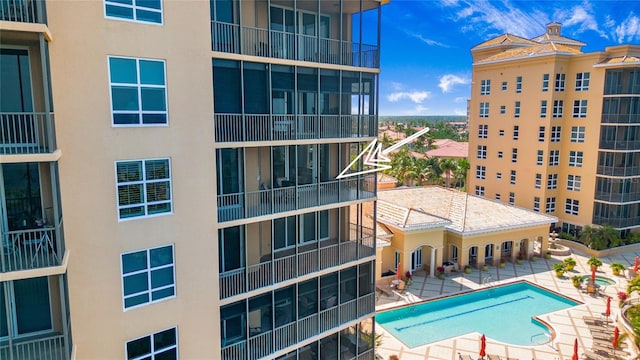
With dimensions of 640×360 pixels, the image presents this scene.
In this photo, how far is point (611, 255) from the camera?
108 ft

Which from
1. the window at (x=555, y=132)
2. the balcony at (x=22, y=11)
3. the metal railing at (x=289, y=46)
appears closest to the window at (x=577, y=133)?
the window at (x=555, y=132)

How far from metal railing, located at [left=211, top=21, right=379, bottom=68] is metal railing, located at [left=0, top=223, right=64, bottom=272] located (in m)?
5.91

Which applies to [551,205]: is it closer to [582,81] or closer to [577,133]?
[577,133]

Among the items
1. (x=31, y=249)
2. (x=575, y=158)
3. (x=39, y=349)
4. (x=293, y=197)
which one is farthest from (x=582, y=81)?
(x=39, y=349)

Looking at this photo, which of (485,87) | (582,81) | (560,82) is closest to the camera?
(582,81)

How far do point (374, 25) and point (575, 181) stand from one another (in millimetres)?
30214

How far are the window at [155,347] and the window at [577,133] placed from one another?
36.1m

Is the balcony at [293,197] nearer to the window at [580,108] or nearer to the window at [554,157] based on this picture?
the window at [554,157]

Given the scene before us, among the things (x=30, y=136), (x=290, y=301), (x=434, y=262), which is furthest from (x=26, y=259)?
(x=434, y=262)

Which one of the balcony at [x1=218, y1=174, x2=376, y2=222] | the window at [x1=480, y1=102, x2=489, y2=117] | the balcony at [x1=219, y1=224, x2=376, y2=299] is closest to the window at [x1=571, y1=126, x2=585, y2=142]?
the window at [x1=480, y1=102, x2=489, y2=117]

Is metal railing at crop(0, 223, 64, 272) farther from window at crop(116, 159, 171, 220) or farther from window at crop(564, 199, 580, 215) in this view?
window at crop(564, 199, 580, 215)

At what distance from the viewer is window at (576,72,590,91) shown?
1353 inches

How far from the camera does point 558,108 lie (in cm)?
3566

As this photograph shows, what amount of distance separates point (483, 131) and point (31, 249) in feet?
128
